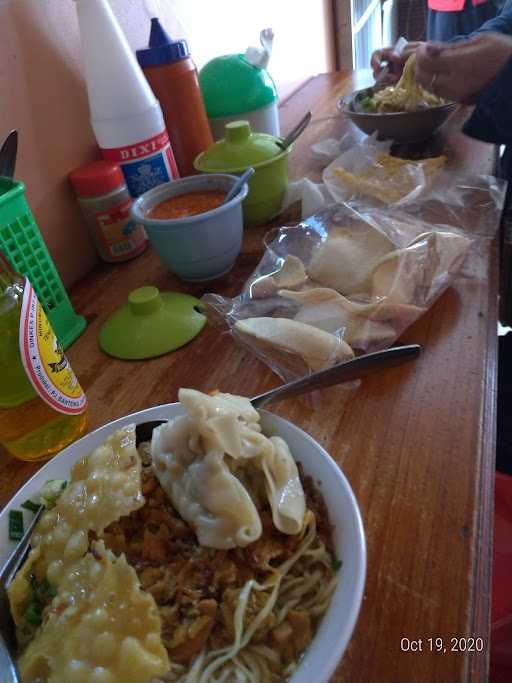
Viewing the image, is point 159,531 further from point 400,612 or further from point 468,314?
point 468,314

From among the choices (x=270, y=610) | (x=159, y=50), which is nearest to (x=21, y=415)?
(x=270, y=610)

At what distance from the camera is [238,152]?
0.93 m

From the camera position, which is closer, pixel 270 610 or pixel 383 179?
pixel 270 610

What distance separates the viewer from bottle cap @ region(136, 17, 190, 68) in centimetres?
95

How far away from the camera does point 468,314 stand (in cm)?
70

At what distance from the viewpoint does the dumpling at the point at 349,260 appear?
747 mm

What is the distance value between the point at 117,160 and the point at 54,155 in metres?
0.11

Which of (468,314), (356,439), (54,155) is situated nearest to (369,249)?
(468,314)

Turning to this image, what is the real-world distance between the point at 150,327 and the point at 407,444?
41cm

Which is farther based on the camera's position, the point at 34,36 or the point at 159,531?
the point at 34,36

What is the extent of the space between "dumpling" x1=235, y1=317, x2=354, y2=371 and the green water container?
0.67 metres

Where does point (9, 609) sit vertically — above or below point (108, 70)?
below

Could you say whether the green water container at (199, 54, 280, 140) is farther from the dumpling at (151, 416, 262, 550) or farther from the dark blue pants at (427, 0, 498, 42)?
the dark blue pants at (427, 0, 498, 42)

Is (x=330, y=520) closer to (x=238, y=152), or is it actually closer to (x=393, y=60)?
(x=238, y=152)
